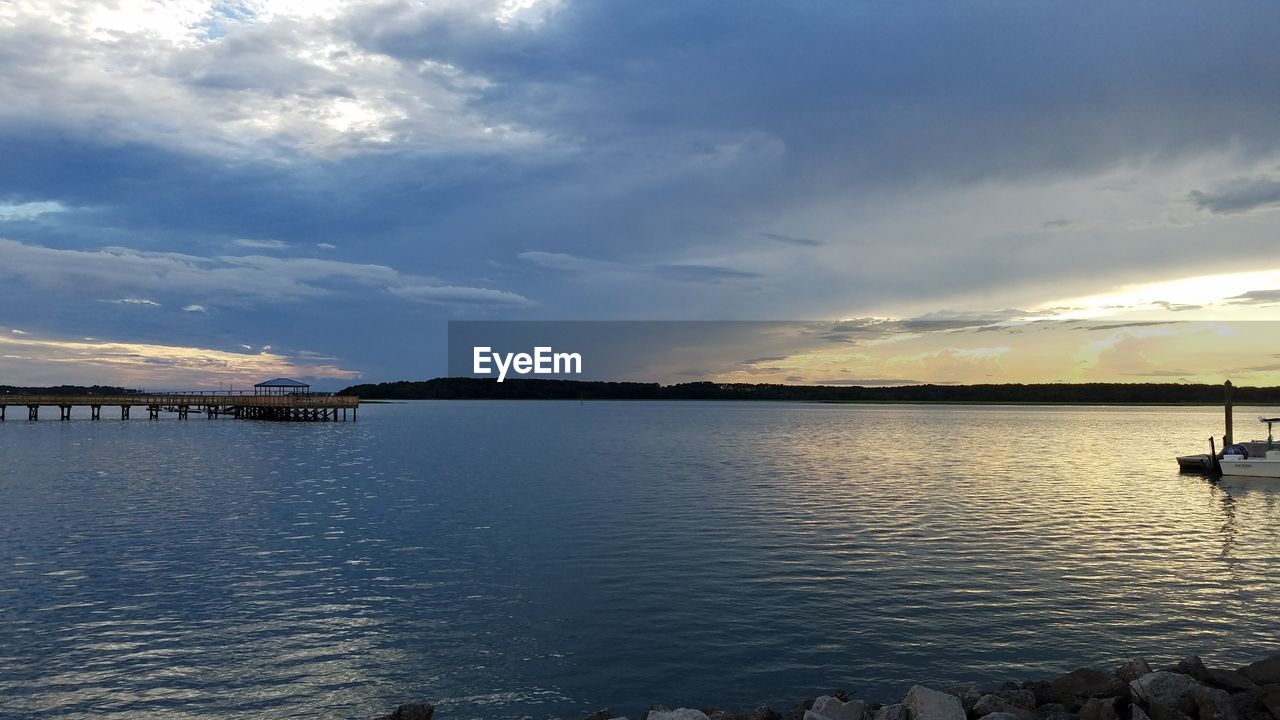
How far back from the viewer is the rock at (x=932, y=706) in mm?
11523

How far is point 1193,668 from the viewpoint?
13.7 meters

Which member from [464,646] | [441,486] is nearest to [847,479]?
[441,486]

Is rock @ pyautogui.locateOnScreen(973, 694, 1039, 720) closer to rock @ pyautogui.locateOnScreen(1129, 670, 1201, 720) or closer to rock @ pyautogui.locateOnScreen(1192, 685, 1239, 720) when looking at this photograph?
rock @ pyautogui.locateOnScreen(1129, 670, 1201, 720)

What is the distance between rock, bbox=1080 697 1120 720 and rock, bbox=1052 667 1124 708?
0.77 metres

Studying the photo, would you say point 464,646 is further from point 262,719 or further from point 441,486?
point 441,486

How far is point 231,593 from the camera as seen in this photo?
71.0 ft

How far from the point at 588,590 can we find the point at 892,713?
11794 millimetres

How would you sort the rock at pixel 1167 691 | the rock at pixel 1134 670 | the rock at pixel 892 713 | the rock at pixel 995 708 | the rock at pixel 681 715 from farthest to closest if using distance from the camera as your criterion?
the rock at pixel 1134 670
the rock at pixel 995 708
the rock at pixel 1167 691
the rock at pixel 892 713
the rock at pixel 681 715

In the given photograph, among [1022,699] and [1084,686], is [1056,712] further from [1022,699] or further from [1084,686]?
[1084,686]

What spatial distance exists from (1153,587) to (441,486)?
37.8 m

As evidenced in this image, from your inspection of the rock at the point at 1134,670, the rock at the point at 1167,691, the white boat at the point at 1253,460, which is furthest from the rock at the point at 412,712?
the white boat at the point at 1253,460

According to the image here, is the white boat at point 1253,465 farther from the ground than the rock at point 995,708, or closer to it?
closer to it

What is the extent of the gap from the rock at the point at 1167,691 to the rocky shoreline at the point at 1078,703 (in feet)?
0.04

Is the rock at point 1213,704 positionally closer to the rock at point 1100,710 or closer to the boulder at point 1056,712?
the rock at point 1100,710
